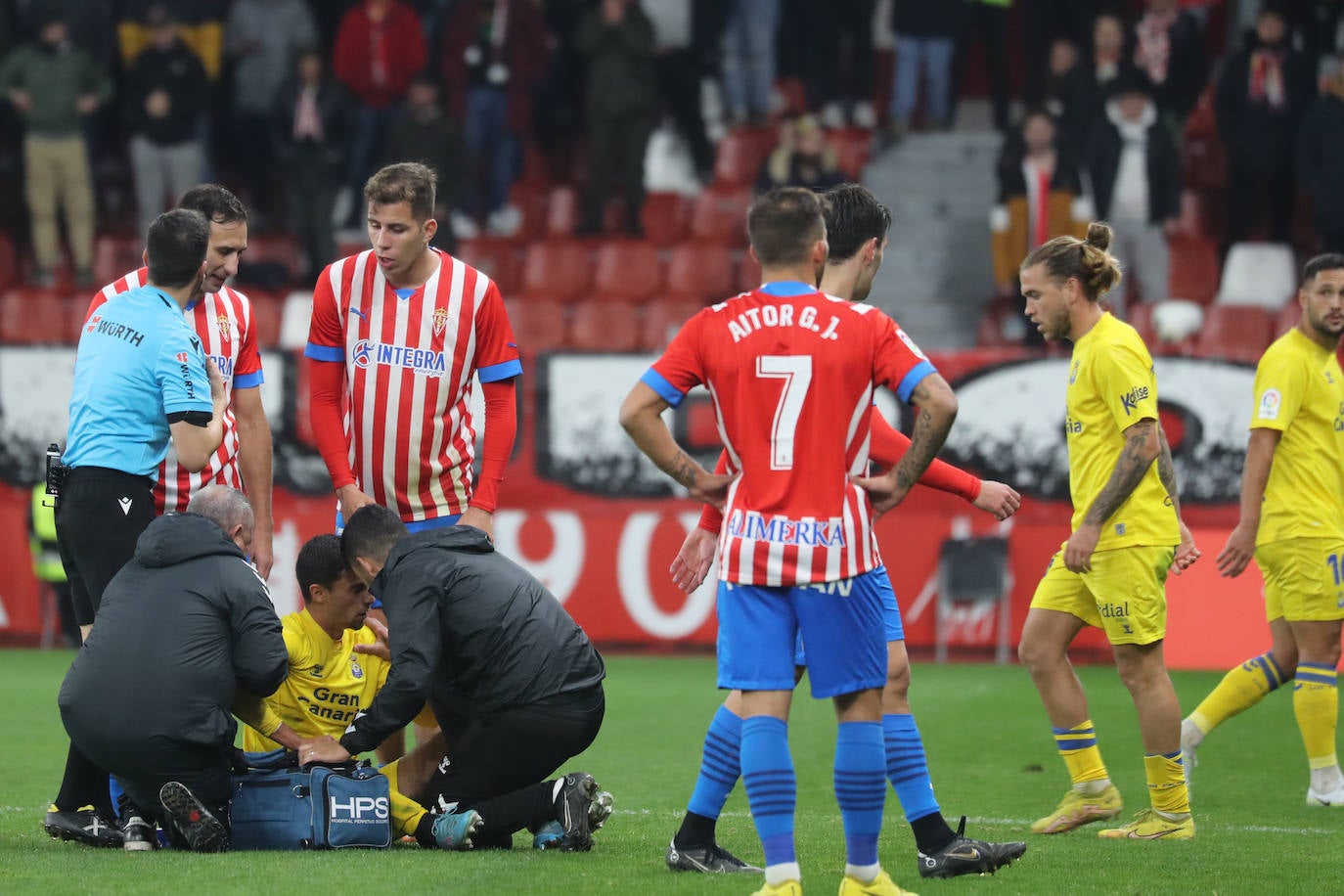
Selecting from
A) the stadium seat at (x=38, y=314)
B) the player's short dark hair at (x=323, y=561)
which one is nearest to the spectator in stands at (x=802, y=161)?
the stadium seat at (x=38, y=314)

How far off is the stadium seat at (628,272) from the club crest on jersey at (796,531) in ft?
37.0

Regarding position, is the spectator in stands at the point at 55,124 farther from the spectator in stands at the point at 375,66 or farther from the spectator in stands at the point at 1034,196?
the spectator in stands at the point at 1034,196

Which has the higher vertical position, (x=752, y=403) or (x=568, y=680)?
(x=752, y=403)

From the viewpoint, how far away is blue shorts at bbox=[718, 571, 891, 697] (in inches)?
192

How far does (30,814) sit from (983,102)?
14923mm

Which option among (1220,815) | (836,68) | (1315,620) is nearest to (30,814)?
(1220,815)

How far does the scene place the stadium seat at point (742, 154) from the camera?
1792cm

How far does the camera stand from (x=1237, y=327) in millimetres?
14477

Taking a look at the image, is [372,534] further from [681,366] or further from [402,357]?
[681,366]

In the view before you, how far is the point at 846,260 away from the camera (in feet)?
18.2

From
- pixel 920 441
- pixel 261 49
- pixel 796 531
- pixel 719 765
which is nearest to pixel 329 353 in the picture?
pixel 719 765

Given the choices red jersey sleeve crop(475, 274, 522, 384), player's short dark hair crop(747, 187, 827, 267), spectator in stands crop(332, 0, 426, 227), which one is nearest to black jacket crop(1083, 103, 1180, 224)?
spectator in stands crop(332, 0, 426, 227)

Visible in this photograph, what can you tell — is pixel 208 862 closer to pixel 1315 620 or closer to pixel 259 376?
pixel 259 376

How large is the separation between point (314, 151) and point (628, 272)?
309 cm
